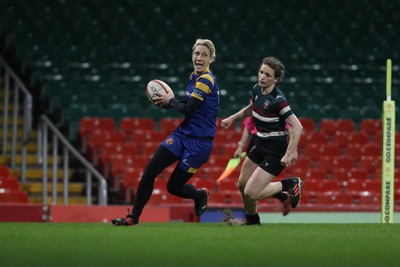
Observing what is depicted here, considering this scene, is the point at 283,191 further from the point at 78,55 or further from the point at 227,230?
the point at 78,55

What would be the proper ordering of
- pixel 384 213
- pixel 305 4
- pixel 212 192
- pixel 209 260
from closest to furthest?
pixel 209 260
pixel 384 213
pixel 212 192
pixel 305 4

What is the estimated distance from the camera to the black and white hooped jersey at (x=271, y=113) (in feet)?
31.5

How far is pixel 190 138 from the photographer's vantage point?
31.7ft

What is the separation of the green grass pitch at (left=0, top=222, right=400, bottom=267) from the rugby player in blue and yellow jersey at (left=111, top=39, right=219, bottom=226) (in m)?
0.60

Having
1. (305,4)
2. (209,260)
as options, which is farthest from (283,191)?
(305,4)

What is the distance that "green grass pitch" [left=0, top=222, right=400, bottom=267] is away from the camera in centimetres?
600

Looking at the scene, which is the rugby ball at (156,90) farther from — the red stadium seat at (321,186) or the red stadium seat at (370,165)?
the red stadium seat at (370,165)

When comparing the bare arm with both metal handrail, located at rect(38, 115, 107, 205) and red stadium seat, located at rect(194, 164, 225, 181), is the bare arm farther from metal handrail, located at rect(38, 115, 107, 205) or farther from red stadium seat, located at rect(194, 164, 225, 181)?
red stadium seat, located at rect(194, 164, 225, 181)

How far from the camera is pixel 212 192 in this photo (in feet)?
53.8

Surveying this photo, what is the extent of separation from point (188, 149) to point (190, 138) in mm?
120

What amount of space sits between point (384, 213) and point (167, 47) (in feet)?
38.9

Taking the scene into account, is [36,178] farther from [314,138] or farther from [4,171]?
[314,138]

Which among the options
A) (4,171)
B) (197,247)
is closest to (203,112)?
(197,247)

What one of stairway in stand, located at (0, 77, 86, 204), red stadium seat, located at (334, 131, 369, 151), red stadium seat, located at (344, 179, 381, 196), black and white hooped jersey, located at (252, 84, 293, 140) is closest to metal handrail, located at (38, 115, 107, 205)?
stairway in stand, located at (0, 77, 86, 204)
